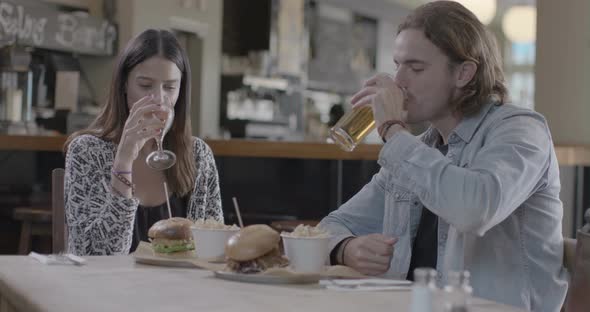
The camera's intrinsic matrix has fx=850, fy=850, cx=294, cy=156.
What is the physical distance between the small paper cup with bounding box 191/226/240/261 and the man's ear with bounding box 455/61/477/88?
0.61 meters

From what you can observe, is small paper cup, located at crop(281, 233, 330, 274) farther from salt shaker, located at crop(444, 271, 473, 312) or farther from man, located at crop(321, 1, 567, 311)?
salt shaker, located at crop(444, 271, 473, 312)

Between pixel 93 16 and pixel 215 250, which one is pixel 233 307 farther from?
pixel 93 16

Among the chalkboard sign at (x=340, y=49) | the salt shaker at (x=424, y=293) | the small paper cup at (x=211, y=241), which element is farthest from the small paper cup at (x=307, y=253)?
the chalkboard sign at (x=340, y=49)

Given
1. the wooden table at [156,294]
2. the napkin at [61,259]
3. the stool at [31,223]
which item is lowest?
the stool at [31,223]

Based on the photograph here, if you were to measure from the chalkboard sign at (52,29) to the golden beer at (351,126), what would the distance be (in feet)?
15.7

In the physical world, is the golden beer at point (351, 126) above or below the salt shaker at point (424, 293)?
above

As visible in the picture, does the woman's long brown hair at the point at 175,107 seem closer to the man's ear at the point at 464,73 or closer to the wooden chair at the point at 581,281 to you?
the man's ear at the point at 464,73

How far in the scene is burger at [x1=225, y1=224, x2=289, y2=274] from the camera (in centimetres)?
162

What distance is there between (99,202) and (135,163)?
0.84 feet

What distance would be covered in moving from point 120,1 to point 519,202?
19.5 ft

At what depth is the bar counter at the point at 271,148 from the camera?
413cm

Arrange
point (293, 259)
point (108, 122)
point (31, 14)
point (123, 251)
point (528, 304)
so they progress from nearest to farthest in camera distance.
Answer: point (293, 259)
point (528, 304)
point (123, 251)
point (108, 122)
point (31, 14)


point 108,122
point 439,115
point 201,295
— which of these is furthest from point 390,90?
point 108,122

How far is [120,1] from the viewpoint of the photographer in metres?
7.16
